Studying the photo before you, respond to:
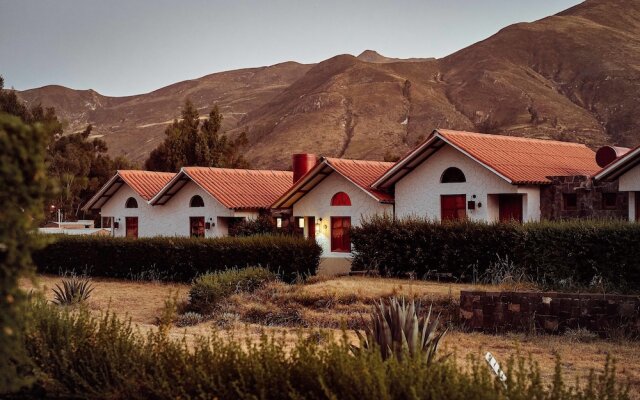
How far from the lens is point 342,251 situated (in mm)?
32812

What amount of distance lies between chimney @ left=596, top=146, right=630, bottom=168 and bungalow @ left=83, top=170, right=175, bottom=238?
22104mm

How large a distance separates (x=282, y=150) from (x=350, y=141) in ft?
38.3

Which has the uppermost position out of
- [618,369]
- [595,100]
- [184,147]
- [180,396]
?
[595,100]

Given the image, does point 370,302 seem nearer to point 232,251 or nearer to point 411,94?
point 232,251

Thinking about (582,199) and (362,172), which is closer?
(582,199)

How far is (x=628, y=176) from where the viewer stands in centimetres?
2602

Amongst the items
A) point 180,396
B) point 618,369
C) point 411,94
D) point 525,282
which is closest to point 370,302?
point 525,282

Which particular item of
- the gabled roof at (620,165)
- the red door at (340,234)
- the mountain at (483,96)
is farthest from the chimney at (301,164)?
the mountain at (483,96)

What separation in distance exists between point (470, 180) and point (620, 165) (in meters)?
5.84

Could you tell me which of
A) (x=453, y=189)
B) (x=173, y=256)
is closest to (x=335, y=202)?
(x=453, y=189)

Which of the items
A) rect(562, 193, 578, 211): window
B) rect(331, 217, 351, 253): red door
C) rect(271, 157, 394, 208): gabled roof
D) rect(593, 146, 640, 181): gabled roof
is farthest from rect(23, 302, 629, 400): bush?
rect(331, 217, 351, 253): red door

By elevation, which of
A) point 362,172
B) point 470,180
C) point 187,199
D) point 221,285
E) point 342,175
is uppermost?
point 362,172

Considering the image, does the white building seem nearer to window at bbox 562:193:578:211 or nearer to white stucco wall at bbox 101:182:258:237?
white stucco wall at bbox 101:182:258:237

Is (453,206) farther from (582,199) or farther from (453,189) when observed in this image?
(582,199)
